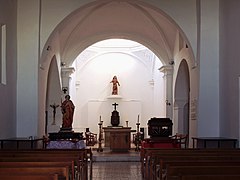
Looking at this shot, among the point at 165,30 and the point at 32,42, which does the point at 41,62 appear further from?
the point at 165,30

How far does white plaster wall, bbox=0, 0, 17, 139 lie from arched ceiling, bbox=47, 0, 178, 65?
392 centimetres

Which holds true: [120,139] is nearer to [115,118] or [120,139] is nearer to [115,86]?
[115,118]

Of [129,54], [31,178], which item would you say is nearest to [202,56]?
[31,178]

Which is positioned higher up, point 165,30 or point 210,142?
point 165,30

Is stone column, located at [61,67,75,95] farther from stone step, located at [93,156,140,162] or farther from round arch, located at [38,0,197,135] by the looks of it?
stone step, located at [93,156,140,162]

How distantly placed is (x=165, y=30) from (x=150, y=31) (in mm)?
953

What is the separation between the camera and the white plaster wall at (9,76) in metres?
10.9

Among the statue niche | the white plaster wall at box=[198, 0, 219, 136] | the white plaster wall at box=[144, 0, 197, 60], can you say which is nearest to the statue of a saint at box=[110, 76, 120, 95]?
the statue niche

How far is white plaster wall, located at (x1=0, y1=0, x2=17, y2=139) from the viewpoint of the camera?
35.7 ft

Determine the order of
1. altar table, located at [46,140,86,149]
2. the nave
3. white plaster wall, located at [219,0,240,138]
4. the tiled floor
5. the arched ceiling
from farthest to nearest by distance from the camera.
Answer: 1. the arched ceiling
2. altar table, located at [46,140,86,149]
3. white plaster wall, located at [219,0,240,138]
4. the nave
5. the tiled floor

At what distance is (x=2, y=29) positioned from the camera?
36.2 ft

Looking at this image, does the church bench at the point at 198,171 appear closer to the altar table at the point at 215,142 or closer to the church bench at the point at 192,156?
the church bench at the point at 192,156

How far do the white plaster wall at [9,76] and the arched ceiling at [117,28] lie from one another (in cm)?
392

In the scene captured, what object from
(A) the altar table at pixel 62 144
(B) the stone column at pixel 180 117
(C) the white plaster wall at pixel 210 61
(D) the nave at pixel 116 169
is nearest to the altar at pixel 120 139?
(B) the stone column at pixel 180 117
